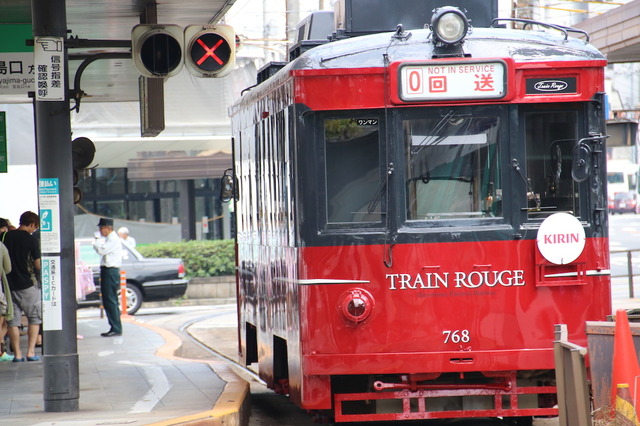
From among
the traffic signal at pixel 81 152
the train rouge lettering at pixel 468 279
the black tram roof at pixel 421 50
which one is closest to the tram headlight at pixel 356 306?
the train rouge lettering at pixel 468 279

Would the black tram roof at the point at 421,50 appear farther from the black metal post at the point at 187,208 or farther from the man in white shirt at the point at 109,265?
the black metal post at the point at 187,208

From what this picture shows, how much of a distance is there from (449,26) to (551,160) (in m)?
1.22

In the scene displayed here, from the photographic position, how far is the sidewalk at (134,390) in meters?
8.63

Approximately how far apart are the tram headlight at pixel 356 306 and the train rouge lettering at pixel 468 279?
0.34m

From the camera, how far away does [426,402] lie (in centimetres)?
803

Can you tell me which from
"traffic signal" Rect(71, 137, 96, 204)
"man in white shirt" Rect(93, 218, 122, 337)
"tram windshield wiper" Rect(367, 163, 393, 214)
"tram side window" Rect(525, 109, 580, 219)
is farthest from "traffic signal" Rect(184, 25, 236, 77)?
"man in white shirt" Rect(93, 218, 122, 337)

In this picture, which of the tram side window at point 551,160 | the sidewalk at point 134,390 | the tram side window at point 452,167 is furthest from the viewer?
the sidewalk at point 134,390

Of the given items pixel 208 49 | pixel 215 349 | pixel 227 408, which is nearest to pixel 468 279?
pixel 227 408

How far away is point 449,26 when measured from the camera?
25.7ft

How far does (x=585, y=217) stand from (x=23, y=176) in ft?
60.0

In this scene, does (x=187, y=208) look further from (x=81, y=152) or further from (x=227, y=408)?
(x=227, y=408)

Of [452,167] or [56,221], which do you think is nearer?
[452,167]

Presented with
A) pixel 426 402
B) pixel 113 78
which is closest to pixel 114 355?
pixel 113 78

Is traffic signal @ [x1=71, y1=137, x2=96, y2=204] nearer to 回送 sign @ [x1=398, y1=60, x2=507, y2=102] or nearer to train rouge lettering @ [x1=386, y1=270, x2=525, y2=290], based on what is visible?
回送 sign @ [x1=398, y1=60, x2=507, y2=102]
